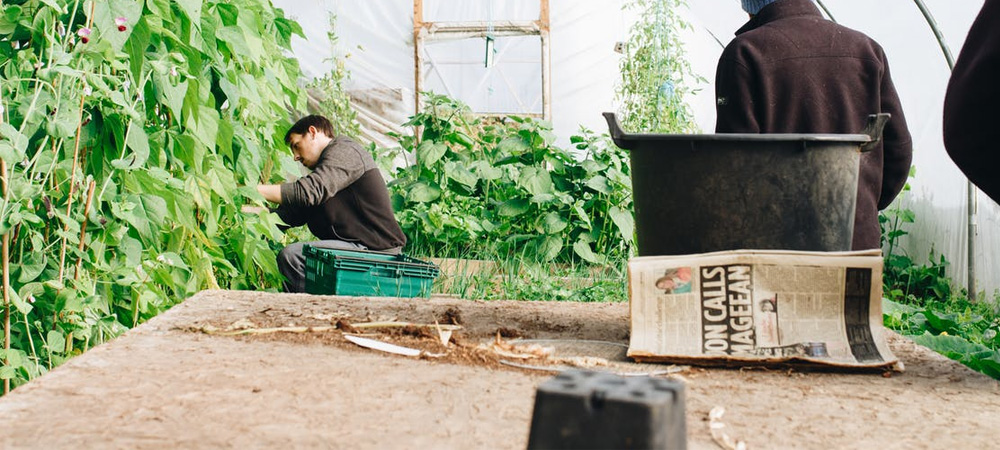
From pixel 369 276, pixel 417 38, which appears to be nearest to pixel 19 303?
pixel 369 276

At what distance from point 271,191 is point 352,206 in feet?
2.01

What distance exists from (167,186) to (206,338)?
71 centimetres

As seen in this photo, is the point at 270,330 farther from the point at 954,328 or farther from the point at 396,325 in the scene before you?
the point at 954,328

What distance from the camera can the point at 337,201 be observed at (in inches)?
187

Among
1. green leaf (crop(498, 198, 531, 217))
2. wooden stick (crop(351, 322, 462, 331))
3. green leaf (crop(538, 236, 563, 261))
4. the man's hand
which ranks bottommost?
wooden stick (crop(351, 322, 462, 331))

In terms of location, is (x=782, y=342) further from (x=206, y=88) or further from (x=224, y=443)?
(x=206, y=88)

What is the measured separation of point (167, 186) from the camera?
8.36 ft

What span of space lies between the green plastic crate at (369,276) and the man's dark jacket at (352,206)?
28.3 inches

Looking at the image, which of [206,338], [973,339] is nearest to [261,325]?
[206,338]

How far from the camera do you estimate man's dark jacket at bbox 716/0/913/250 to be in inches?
102

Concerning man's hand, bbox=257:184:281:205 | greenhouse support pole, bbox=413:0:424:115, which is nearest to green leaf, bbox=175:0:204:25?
man's hand, bbox=257:184:281:205

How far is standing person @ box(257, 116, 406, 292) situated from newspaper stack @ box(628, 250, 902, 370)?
2.81m

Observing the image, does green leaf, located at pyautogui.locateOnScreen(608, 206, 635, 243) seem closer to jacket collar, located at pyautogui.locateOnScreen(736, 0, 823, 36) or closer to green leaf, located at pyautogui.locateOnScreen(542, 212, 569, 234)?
green leaf, located at pyautogui.locateOnScreen(542, 212, 569, 234)

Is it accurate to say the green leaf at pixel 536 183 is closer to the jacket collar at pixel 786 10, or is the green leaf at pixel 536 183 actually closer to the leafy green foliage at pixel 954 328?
the leafy green foliage at pixel 954 328
